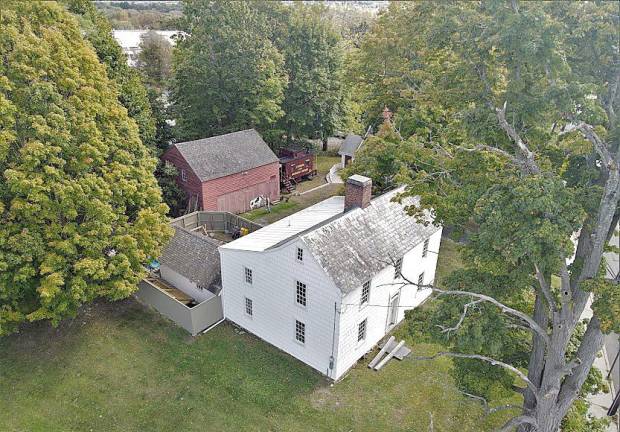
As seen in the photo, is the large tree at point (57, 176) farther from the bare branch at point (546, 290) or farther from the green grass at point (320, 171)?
the green grass at point (320, 171)

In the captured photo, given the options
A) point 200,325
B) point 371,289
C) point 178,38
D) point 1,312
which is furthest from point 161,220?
point 178,38

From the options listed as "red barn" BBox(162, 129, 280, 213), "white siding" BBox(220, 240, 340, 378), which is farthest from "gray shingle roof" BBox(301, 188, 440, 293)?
"red barn" BBox(162, 129, 280, 213)

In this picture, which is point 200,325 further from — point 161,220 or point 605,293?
point 605,293

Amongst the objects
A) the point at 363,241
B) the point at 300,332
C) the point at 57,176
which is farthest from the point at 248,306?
the point at 57,176

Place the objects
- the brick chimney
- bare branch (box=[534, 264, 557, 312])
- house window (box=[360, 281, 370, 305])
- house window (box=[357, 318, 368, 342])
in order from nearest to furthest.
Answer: bare branch (box=[534, 264, 557, 312])
house window (box=[360, 281, 370, 305])
house window (box=[357, 318, 368, 342])
the brick chimney

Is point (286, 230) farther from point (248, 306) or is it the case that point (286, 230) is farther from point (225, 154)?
point (225, 154)

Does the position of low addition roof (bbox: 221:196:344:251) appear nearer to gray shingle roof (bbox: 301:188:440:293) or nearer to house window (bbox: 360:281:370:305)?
gray shingle roof (bbox: 301:188:440:293)

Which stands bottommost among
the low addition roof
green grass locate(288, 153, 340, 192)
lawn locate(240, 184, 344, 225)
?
green grass locate(288, 153, 340, 192)

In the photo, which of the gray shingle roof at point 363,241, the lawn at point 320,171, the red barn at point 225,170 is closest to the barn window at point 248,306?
the gray shingle roof at point 363,241
